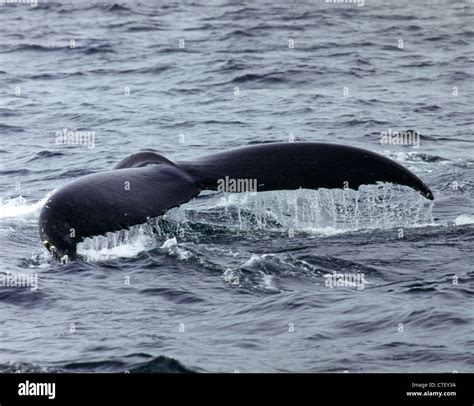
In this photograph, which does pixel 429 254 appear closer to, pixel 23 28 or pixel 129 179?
pixel 129 179

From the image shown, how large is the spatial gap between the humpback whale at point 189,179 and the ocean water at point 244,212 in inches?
27.6

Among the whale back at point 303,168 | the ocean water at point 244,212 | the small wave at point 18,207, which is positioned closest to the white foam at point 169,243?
the ocean water at point 244,212

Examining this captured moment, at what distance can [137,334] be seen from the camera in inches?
323

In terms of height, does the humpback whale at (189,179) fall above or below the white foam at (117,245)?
above

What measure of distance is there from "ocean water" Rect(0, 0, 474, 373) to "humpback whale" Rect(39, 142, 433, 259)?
2.30 feet

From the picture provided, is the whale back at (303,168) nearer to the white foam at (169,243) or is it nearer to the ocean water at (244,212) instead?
the ocean water at (244,212)

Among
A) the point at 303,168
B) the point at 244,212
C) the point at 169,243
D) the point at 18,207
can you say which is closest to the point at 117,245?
the point at 169,243

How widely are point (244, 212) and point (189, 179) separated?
3660mm

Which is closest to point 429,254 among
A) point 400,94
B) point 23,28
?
point 400,94

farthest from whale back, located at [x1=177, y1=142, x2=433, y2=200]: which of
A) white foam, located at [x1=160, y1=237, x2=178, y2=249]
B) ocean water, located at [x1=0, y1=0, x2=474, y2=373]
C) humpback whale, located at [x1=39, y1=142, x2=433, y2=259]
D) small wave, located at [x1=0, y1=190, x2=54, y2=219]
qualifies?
small wave, located at [x1=0, y1=190, x2=54, y2=219]

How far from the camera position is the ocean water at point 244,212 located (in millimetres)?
8023

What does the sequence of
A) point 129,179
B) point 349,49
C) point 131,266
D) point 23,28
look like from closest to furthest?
1. point 129,179
2. point 131,266
3. point 349,49
4. point 23,28

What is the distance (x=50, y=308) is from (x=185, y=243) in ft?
7.05

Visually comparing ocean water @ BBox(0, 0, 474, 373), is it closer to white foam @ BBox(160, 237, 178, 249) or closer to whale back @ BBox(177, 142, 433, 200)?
white foam @ BBox(160, 237, 178, 249)
